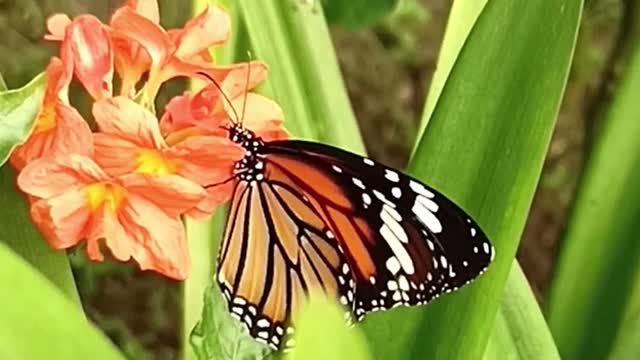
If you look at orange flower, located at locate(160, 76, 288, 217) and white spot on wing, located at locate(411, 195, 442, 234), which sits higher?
orange flower, located at locate(160, 76, 288, 217)

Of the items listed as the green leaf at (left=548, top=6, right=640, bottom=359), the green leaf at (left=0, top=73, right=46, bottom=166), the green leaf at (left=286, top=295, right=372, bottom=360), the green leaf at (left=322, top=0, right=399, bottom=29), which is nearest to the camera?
the green leaf at (left=286, top=295, right=372, bottom=360)

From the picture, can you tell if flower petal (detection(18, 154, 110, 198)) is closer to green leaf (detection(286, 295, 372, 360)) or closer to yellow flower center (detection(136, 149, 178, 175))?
yellow flower center (detection(136, 149, 178, 175))

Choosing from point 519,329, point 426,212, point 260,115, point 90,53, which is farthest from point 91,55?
point 519,329

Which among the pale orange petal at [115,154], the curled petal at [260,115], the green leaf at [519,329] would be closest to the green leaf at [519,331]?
the green leaf at [519,329]

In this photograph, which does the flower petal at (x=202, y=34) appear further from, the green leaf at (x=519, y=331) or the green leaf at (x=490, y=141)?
the green leaf at (x=519, y=331)

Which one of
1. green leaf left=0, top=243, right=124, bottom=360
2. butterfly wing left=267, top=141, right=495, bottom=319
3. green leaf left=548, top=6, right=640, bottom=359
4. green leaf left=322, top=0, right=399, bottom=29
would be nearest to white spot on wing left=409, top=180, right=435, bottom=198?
butterfly wing left=267, top=141, right=495, bottom=319

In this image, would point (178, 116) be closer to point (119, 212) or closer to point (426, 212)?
point (119, 212)
